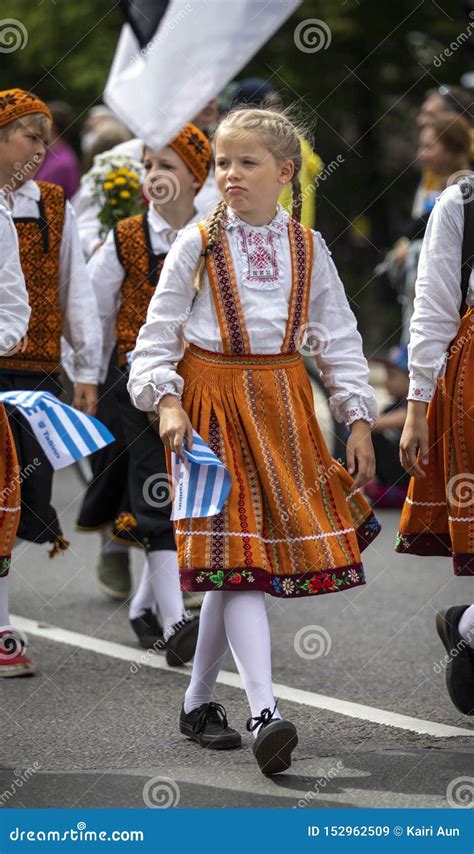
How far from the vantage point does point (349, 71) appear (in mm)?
24219

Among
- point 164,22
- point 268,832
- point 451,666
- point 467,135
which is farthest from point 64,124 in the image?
point 268,832

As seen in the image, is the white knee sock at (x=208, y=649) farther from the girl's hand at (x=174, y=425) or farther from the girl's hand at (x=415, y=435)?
the girl's hand at (x=415, y=435)

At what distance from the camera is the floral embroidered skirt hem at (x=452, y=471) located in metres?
4.68

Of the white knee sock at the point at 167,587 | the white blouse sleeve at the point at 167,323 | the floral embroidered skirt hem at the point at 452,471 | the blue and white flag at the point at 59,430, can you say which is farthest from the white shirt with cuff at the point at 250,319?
the white knee sock at the point at 167,587

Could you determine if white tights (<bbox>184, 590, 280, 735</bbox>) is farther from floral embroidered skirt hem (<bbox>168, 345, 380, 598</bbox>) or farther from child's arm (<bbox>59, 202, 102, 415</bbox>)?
child's arm (<bbox>59, 202, 102, 415</bbox>)

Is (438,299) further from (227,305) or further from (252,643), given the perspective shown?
(252,643)

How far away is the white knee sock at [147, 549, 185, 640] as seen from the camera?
5.88m

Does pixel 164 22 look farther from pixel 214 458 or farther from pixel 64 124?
pixel 214 458

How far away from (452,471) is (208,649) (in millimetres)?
888

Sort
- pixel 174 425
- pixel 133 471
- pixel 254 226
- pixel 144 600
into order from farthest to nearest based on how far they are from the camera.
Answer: pixel 144 600 < pixel 133 471 < pixel 254 226 < pixel 174 425

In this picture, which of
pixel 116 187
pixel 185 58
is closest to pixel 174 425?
pixel 116 187

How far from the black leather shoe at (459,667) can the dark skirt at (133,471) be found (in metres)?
1.42

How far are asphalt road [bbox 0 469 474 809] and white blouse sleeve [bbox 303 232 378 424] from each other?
3.29 ft

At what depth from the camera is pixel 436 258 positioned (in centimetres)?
464
